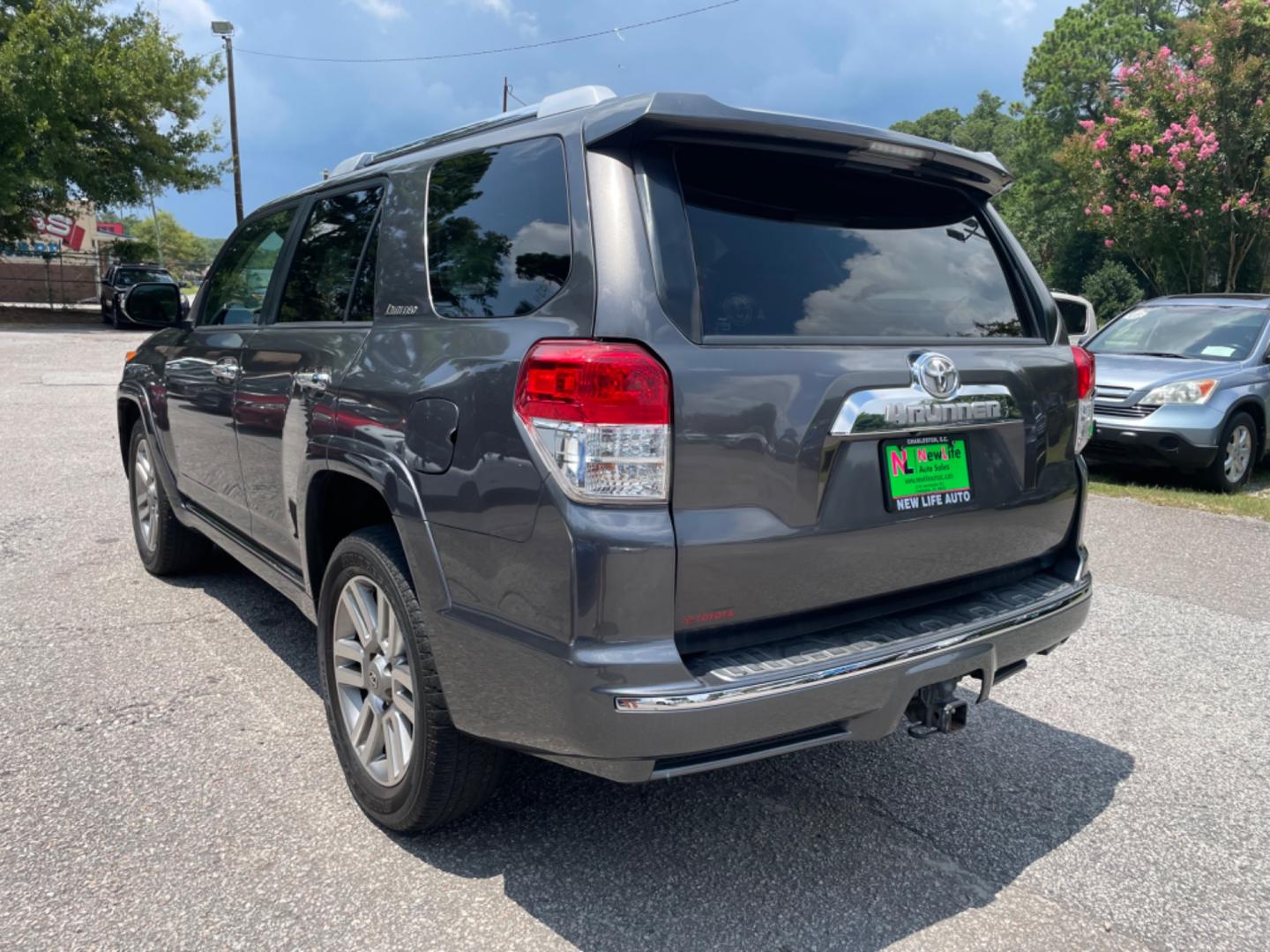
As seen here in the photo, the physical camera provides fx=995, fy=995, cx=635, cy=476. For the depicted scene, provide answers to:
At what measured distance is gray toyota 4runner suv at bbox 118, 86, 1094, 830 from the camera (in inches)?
84.9

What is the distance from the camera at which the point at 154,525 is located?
516cm

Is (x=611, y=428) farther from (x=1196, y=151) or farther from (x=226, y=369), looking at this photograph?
(x=1196, y=151)

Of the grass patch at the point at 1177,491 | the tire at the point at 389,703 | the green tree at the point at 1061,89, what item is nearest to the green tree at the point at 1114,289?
the green tree at the point at 1061,89

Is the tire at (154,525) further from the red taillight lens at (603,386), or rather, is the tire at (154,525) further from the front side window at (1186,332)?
the front side window at (1186,332)

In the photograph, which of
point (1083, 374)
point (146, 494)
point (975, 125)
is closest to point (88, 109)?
A: point (146, 494)

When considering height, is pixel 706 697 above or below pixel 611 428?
Answer: below

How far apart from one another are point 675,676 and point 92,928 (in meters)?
1.56

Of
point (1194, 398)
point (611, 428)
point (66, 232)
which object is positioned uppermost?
point (66, 232)

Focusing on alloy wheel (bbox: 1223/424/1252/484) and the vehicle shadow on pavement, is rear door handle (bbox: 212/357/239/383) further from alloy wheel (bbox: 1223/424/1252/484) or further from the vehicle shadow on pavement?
alloy wheel (bbox: 1223/424/1252/484)

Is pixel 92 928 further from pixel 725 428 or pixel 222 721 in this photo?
pixel 725 428

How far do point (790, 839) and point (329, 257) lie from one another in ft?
7.92

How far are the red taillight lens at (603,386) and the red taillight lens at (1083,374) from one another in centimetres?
157

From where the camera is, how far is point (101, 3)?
85.8 ft

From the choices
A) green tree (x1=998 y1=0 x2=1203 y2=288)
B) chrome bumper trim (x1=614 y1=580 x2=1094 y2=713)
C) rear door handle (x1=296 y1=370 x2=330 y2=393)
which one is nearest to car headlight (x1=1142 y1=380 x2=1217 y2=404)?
chrome bumper trim (x1=614 y1=580 x2=1094 y2=713)
